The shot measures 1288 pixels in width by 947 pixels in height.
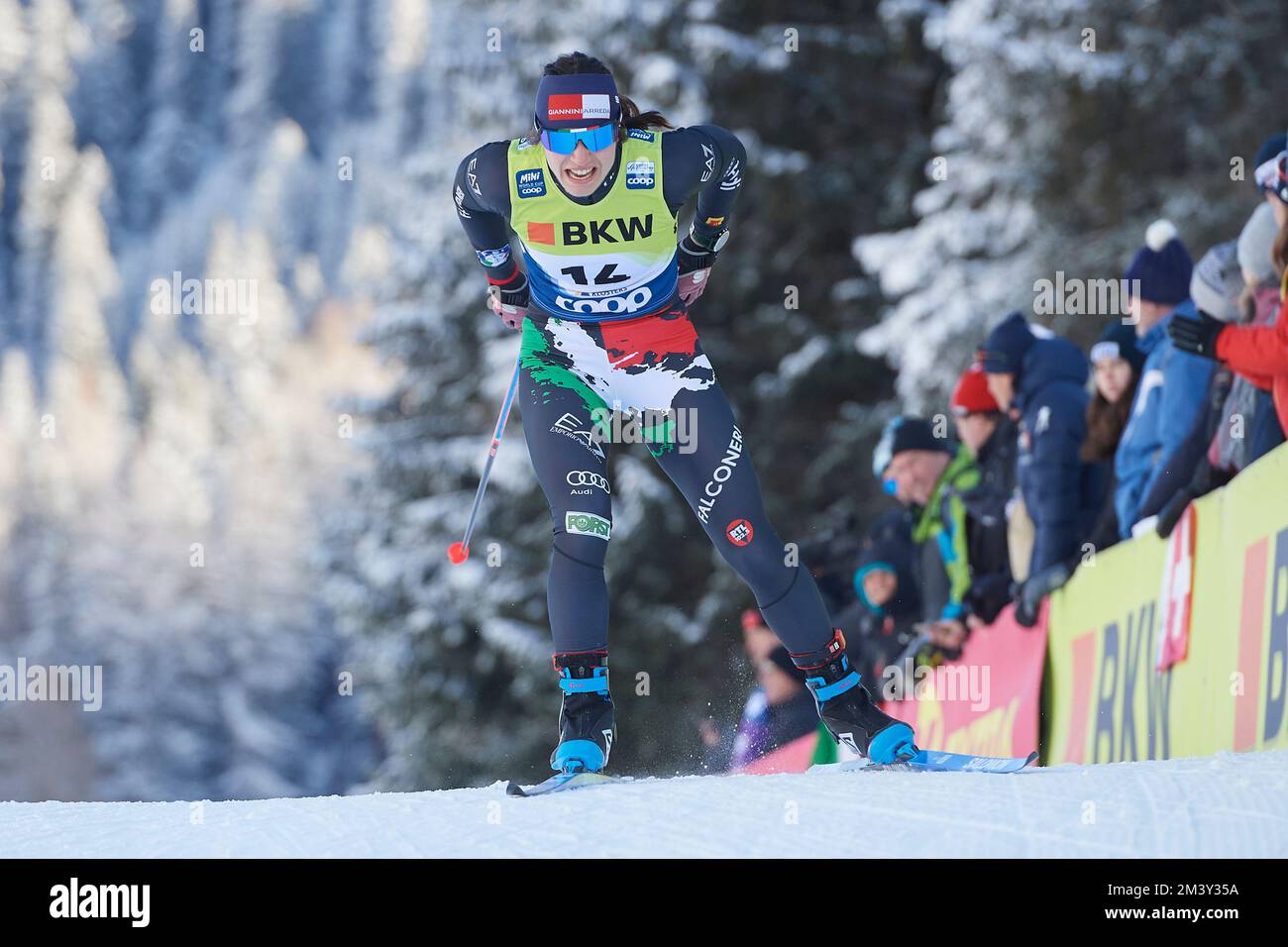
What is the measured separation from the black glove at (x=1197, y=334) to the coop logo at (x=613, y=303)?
1.64 meters

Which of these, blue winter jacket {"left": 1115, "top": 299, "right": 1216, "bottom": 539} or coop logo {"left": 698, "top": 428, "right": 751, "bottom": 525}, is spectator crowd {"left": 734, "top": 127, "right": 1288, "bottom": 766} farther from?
coop logo {"left": 698, "top": 428, "right": 751, "bottom": 525}

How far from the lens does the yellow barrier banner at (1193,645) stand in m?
4.73

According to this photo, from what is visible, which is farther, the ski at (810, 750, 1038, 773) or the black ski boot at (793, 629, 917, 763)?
the black ski boot at (793, 629, 917, 763)

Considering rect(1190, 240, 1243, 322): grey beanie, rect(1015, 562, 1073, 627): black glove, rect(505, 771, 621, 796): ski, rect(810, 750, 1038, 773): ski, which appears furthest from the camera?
rect(1015, 562, 1073, 627): black glove

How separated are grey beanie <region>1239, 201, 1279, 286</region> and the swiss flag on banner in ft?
2.67

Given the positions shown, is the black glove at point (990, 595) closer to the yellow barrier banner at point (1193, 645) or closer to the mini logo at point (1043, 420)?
the yellow barrier banner at point (1193, 645)

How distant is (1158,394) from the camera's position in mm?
6102

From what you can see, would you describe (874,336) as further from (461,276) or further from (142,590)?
(142,590)

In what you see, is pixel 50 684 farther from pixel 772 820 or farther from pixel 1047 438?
pixel 772 820

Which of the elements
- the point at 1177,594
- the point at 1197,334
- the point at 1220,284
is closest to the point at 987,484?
the point at 1220,284

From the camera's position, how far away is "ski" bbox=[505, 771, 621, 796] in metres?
4.05

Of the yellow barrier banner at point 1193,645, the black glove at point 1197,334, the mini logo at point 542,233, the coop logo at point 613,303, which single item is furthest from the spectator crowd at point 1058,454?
the mini logo at point 542,233
